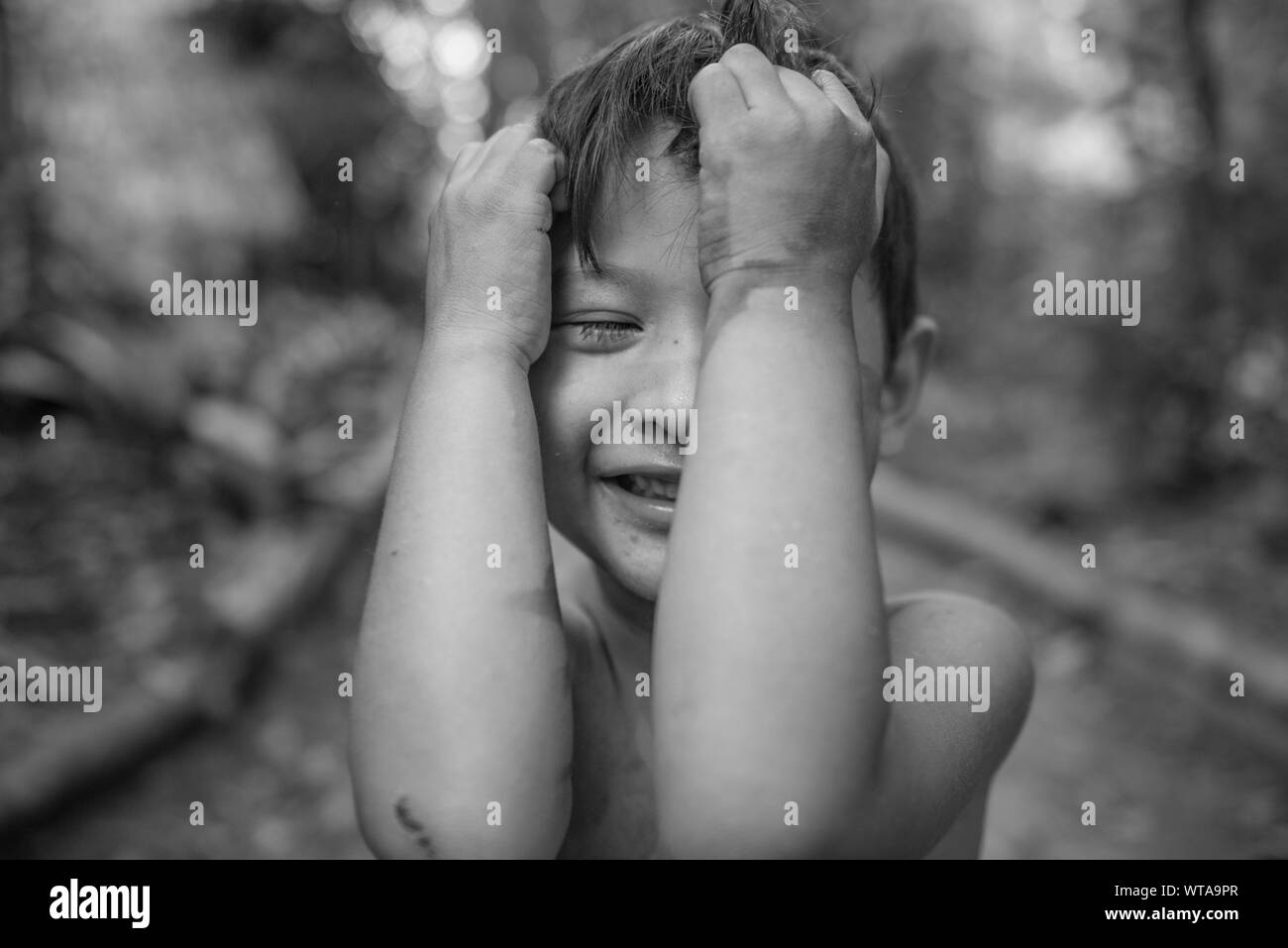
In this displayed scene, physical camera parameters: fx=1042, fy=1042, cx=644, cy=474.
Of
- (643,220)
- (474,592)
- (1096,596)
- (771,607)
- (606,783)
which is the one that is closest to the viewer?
(771,607)

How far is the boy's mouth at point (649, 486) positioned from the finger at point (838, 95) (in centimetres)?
39

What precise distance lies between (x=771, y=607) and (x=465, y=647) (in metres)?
0.27

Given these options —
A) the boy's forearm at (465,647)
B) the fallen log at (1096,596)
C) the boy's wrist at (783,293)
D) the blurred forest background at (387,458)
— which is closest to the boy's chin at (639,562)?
the boy's forearm at (465,647)

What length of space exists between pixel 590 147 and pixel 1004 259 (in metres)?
9.52

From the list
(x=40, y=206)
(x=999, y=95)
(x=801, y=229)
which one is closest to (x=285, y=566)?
(x=40, y=206)

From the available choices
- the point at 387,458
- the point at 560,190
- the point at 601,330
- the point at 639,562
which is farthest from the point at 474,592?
the point at 387,458

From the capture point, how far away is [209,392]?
175 inches

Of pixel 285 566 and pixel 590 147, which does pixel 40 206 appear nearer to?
pixel 285 566

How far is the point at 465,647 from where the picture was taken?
912 millimetres

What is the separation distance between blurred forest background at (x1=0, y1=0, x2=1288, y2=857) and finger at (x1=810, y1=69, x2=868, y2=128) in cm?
35

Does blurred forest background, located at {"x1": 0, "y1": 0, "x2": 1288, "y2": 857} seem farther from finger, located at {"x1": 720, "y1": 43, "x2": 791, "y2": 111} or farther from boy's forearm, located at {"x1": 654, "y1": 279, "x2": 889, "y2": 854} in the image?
boy's forearm, located at {"x1": 654, "y1": 279, "x2": 889, "y2": 854}

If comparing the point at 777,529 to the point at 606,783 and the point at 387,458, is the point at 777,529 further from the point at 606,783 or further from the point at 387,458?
the point at 387,458

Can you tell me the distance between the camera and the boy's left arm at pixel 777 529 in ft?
2.68

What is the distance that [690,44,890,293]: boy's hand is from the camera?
0.89 metres
